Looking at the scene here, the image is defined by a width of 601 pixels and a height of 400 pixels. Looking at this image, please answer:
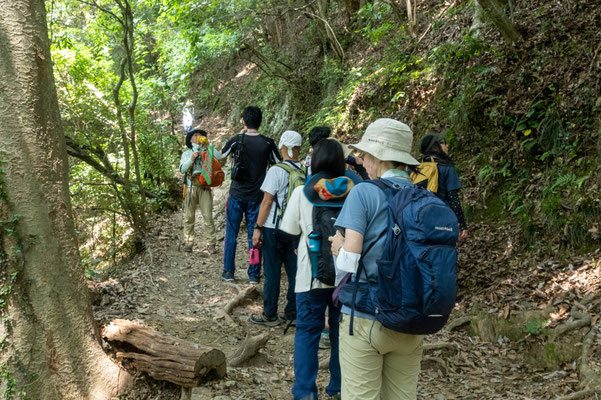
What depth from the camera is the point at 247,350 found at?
15.7 ft

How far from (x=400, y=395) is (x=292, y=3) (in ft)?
51.8

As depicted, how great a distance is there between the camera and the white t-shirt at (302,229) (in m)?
3.72

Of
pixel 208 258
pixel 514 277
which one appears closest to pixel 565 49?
pixel 514 277

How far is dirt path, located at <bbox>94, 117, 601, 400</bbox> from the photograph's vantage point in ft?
14.3

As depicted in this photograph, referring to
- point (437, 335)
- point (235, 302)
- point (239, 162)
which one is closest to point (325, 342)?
point (437, 335)

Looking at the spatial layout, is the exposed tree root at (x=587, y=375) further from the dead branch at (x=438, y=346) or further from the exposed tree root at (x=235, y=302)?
the exposed tree root at (x=235, y=302)

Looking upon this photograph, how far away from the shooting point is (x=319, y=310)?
3750 millimetres

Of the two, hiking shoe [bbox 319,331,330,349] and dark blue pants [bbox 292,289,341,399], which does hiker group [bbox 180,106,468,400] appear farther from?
hiking shoe [bbox 319,331,330,349]

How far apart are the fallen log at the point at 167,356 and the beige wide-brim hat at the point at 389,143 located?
2353 mm

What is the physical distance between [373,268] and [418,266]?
0.35 m

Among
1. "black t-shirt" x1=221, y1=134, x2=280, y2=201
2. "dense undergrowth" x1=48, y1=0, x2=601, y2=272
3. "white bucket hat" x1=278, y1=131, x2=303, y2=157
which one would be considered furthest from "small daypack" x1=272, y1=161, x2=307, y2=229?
"dense undergrowth" x1=48, y1=0, x2=601, y2=272

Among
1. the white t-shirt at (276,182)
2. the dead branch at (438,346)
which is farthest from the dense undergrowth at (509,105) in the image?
the white t-shirt at (276,182)

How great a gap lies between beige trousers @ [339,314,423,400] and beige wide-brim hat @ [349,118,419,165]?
1.00 meters

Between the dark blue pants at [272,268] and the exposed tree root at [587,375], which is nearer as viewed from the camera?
the exposed tree root at [587,375]
